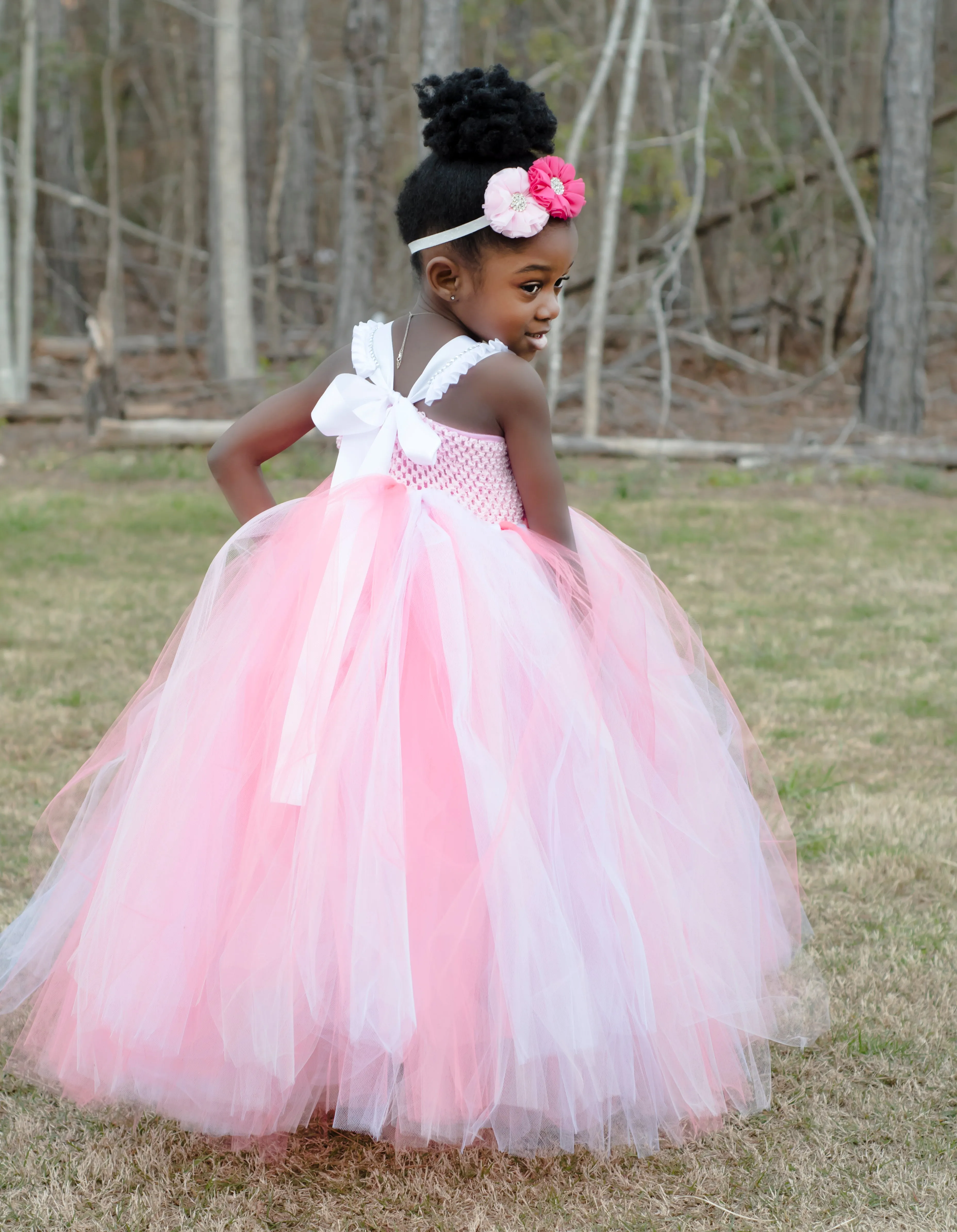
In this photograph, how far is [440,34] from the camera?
9.29 meters

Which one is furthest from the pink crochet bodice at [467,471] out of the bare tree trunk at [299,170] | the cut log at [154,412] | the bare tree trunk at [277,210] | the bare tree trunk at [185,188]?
the bare tree trunk at [299,170]

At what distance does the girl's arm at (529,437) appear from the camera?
7.46 ft

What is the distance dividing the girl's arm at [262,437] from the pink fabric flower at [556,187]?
0.45 meters

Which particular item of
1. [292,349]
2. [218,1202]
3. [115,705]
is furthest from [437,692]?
[292,349]

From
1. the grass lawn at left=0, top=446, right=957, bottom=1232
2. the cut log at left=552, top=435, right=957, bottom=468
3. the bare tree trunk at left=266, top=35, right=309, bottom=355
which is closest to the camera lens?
the grass lawn at left=0, top=446, right=957, bottom=1232

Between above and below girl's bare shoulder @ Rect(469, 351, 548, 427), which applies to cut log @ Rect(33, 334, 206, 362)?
above

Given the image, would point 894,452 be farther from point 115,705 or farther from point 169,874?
point 169,874

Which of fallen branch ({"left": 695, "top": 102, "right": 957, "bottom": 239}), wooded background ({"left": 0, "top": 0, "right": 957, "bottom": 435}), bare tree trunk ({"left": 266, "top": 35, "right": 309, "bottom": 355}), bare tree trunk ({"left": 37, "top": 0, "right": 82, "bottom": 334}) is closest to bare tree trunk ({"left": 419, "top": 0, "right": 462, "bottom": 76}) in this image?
wooded background ({"left": 0, "top": 0, "right": 957, "bottom": 435})

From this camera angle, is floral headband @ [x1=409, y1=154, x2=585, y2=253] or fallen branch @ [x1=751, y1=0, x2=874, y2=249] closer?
floral headband @ [x1=409, y1=154, x2=585, y2=253]

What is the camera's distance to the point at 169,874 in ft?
7.09

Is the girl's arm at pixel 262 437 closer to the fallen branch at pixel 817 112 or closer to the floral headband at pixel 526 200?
the floral headband at pixel 526 200

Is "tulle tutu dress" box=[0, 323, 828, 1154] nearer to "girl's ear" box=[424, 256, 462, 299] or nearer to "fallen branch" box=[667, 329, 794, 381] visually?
"girl's ear" box=[424, 256, 462, 299]

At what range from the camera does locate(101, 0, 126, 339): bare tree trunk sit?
14578 millimetres

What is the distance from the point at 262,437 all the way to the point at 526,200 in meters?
0.68
